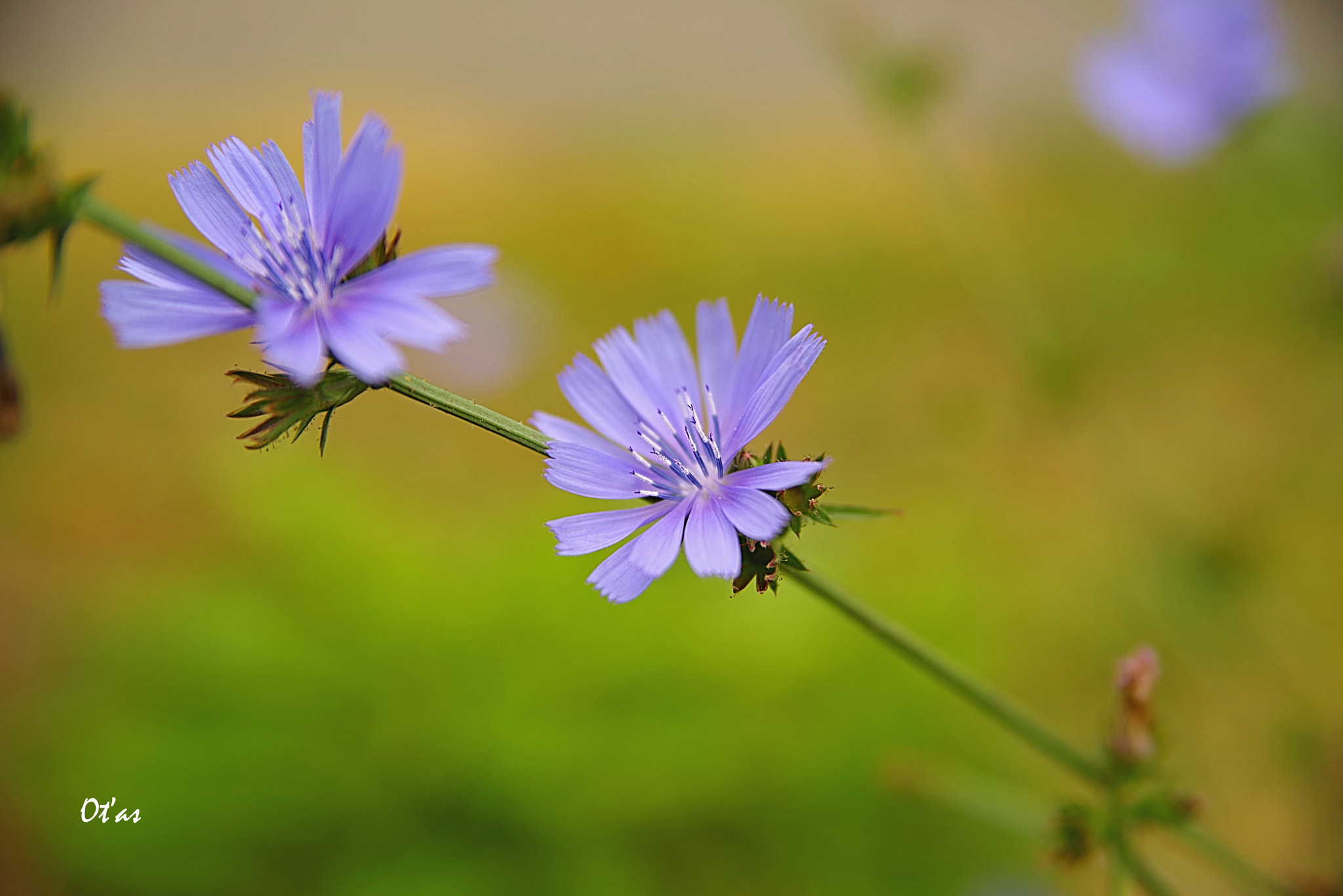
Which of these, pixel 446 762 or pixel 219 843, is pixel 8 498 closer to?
pixel 219 843

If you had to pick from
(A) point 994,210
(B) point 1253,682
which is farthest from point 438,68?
(B) point 1253,682

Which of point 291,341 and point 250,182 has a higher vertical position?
point 250,182

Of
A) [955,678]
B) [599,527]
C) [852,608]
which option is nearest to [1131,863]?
[955,678]

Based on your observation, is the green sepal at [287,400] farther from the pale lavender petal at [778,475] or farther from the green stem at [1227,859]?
the green stem at [1227,859]

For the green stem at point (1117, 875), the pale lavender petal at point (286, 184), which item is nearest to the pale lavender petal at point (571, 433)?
the pale lavender petal at point (286, 184)

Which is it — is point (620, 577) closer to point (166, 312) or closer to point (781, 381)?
point (781, 381)

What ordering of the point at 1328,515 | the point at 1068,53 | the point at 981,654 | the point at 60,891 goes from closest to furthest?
the point at 60,891 < the point at 981,654 < the point at 1328,515 < the point at 1068,53

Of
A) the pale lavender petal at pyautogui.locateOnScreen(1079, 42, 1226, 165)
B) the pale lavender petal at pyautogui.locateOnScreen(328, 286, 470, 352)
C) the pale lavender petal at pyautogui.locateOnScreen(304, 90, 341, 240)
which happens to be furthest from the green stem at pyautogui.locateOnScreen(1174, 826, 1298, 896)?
the pale lavender petal at pyautogui.locateOnScreen(1079, 42, 1226, 165)
